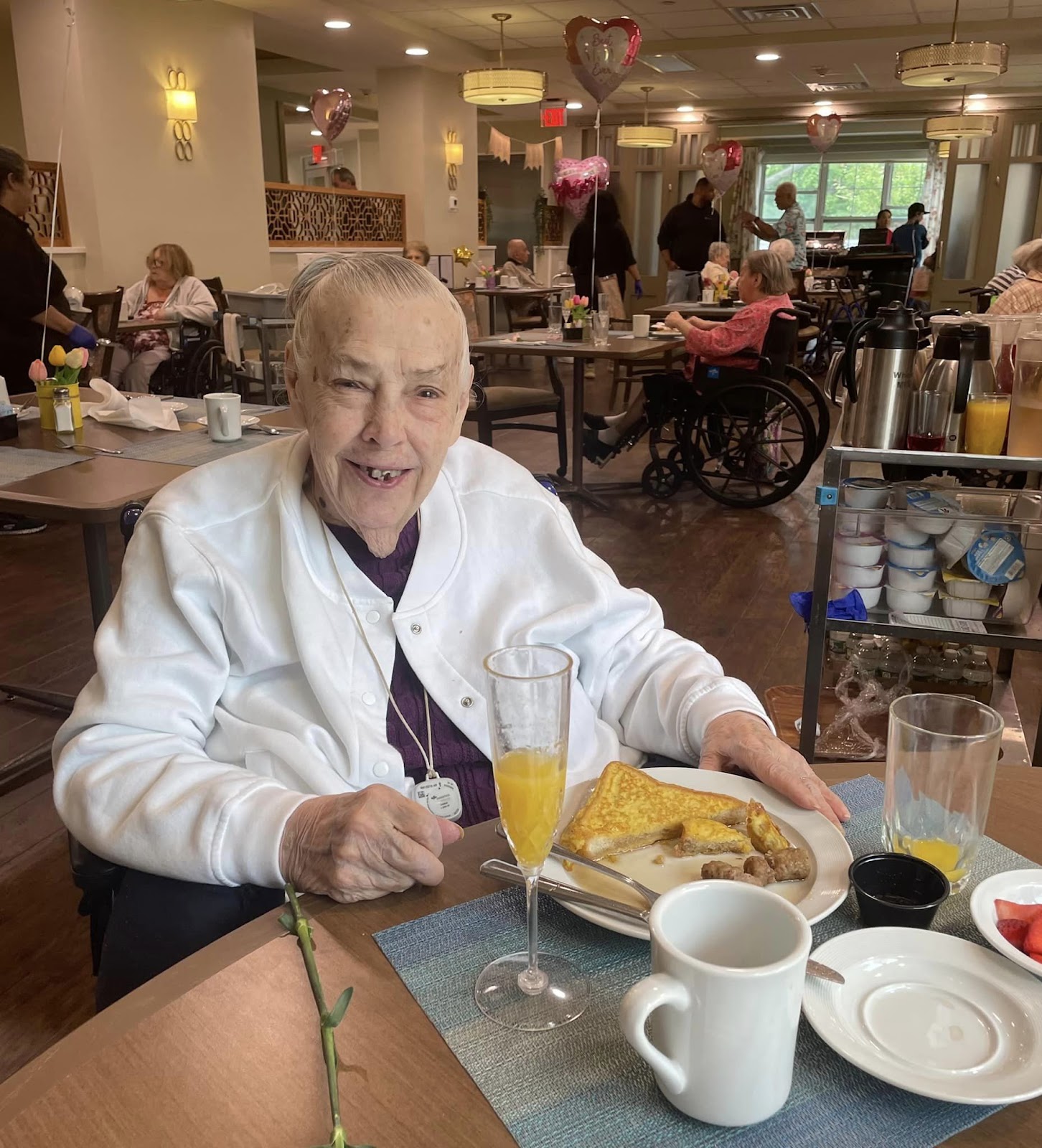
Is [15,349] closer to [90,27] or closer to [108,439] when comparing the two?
[108,439]

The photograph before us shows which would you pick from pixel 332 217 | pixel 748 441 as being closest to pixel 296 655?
pixel 748 441

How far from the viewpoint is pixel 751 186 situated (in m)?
16.8

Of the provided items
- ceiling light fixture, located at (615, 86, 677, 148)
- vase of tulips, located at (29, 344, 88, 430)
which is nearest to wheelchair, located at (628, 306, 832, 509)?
vase of tulips, located at (29, 344, 88, 430)

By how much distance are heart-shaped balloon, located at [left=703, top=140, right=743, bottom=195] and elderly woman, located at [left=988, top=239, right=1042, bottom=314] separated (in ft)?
25.1

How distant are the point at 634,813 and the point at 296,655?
1.59 ft

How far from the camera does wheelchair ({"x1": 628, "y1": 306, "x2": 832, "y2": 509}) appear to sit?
4926mm

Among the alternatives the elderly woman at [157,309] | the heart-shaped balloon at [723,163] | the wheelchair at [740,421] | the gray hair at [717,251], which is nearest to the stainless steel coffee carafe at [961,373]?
the wheelchair at [740,421]

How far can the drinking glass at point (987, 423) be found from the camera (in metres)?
2.10

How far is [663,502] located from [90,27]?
5365mm

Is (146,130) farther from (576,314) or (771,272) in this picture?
(771,272)

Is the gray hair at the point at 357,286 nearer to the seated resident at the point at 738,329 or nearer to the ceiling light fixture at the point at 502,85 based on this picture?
the seated resident at the point at 738,329

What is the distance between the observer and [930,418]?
87.3 inches

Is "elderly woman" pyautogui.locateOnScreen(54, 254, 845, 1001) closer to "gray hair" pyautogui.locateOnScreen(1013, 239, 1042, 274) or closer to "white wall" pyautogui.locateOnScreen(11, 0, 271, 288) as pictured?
"gray hair" pyautogui.locateOnScreen(1013, 239, 1042, 274)

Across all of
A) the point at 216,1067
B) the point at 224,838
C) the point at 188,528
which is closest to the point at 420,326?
the point at 188,528
